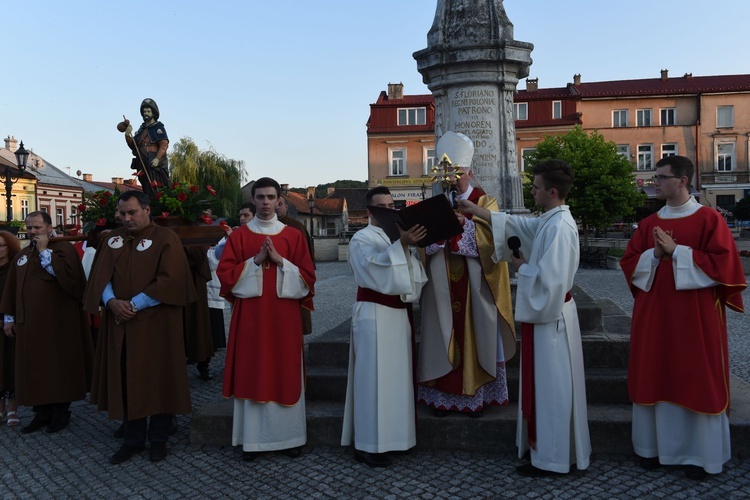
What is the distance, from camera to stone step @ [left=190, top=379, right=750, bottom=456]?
4.63 meters

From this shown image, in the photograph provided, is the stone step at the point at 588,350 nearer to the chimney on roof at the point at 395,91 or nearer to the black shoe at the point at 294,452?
the black shoe at the point at 294,452

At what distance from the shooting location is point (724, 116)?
138 ft

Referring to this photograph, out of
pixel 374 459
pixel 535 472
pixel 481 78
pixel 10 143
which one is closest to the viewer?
pixel 535 472

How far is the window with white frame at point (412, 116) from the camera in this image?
139 feet

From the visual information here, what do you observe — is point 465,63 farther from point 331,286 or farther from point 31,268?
point 331,286

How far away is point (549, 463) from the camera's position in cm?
418

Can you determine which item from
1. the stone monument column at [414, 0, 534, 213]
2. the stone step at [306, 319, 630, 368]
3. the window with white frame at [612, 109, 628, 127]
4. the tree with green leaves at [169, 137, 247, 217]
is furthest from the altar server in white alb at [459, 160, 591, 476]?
the window with white frame at [612, 109, 628, 127]

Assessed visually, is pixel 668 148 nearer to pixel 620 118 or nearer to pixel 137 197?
pixel 620 118

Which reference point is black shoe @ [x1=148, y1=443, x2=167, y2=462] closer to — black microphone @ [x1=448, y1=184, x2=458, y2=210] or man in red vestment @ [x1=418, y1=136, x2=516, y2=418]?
man in red vestment @ [x1=418, y1=136, x2=516, y2=418]

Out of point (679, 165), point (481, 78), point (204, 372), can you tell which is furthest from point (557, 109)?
point (679, 165)

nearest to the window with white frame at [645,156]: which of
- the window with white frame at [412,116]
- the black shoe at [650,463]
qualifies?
the window with white frame at [412,116]

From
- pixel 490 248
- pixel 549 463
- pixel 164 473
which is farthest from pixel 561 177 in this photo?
pixel 164 473

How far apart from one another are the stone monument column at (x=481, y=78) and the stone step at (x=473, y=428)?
137 inches

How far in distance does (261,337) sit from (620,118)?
42936 millimetres
